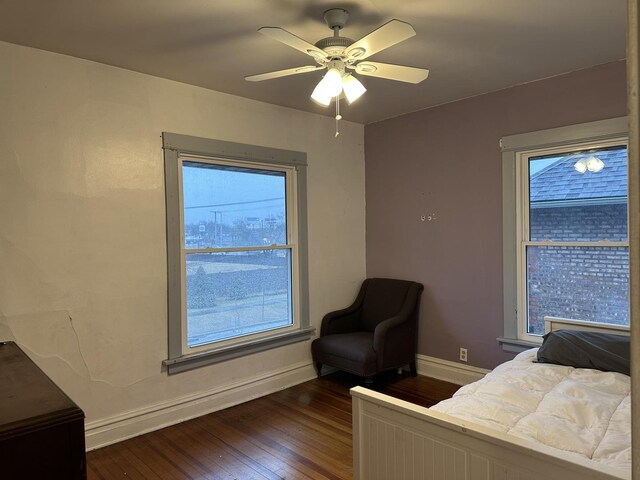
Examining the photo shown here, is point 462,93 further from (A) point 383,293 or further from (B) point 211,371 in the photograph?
(B) point 211,371

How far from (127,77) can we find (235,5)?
1240 mm

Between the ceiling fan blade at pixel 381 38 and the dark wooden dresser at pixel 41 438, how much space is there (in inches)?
73.7

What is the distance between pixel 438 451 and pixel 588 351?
173cm

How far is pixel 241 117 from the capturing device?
370 centimetres

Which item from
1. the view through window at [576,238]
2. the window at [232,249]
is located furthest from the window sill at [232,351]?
the view through window at [576,238]

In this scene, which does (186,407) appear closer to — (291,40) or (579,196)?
(291,40)

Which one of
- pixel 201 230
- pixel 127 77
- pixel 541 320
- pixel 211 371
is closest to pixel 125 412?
pixel 211 371

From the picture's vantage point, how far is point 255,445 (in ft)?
9.64

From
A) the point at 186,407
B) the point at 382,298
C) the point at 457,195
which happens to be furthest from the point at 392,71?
the point at 186,407

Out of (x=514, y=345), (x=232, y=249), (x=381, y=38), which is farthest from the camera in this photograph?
(x=232, y=249)

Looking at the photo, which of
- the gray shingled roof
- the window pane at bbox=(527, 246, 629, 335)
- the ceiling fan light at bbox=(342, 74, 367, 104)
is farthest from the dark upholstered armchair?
the ceiling fan light at bbox=(342, 74, 367, 104)

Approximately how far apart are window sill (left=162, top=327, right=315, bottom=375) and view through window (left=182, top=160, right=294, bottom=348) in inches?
4.3

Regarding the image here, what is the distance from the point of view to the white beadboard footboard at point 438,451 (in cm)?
127

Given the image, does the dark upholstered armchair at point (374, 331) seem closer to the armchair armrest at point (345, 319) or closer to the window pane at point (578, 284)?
the armchair armrest at point (345, 319)
